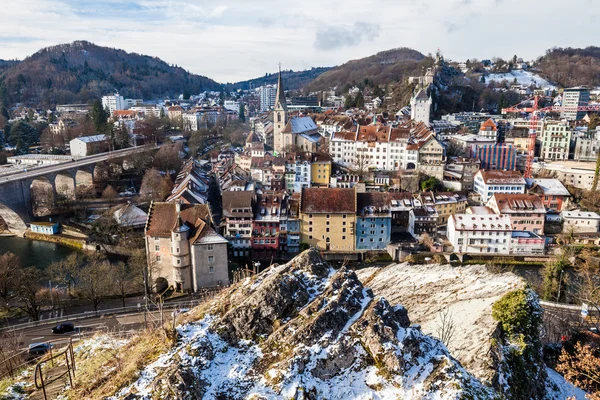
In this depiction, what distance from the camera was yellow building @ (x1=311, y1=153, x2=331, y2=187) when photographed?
146 ft

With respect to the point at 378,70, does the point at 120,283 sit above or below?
below

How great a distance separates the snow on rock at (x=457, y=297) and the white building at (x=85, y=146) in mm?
48169

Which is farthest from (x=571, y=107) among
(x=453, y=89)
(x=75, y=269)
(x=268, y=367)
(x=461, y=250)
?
(x=268, y=367)

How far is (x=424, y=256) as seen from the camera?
1204 inches

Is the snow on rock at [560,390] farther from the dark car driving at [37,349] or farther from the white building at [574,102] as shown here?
the white building at [574,102]

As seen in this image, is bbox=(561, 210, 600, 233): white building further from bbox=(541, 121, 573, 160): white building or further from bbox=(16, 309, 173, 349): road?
bbox=(16, 309, 173, 349): road

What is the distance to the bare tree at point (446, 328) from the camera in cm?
1156

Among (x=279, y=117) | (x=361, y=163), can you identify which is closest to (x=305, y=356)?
(x=361, y=163)

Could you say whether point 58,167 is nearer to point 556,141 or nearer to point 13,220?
point 13,220

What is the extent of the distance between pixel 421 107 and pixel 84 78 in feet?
326

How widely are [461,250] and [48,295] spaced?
25740mm

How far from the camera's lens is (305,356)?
718cm

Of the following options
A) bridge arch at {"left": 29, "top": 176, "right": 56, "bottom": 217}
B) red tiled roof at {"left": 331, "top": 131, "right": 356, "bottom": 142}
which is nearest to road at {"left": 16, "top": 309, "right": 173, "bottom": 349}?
bridge arch at {"left": 29, "top": 176, "right": 56, "bottom": 217}

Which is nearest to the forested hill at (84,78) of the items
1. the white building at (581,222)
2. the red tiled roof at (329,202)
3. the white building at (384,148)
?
the white building at (384,148)
